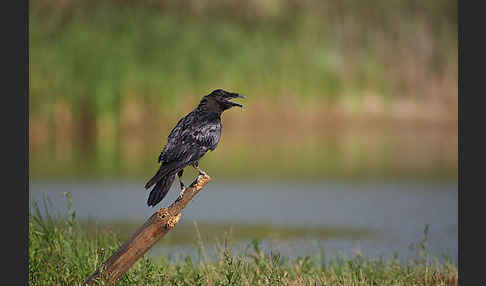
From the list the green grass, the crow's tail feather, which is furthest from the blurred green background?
the crow's tail feather

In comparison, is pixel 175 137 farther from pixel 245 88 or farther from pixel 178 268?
pixel 245 88

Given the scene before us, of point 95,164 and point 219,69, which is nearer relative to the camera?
point 95,164

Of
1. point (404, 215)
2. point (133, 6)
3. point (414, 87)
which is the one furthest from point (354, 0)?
point (404, 215)

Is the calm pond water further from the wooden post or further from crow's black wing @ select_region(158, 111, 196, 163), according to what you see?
crow's black wing @ select_region(158, 111, 196, 163)

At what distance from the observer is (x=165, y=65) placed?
2353 centimetres

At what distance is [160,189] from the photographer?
5.36 metres

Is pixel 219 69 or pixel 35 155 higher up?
pixel 219 69

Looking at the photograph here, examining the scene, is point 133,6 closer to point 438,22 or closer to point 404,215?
point 438,22

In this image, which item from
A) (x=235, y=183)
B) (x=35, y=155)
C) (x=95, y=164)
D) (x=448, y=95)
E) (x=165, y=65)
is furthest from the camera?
(x=448, y=95)

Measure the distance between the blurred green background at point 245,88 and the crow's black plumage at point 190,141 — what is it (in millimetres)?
10785

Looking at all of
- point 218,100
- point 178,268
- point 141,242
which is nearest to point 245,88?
point 178,268

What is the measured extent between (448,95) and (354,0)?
21.7 feet

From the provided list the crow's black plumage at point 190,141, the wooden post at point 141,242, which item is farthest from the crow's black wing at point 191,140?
the wooden post at point 141,242

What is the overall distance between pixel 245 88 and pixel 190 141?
17.7m
